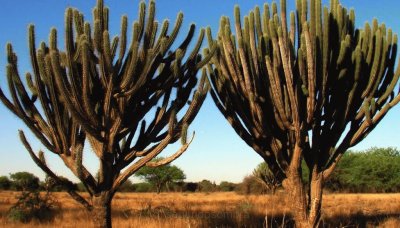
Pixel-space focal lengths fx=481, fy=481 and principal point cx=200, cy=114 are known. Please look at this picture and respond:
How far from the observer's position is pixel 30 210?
13.2 metres

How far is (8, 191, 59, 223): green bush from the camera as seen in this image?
12.5m

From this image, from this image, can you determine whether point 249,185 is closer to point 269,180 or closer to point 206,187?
point 206,187

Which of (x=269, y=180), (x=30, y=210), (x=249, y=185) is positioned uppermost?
(x=249, y=185)

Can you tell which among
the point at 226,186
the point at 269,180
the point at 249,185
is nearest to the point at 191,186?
the point at 226,186

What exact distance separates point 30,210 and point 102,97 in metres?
7.37

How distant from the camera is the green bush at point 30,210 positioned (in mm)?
12503

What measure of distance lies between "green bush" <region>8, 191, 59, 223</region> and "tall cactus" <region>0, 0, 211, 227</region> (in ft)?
19.1

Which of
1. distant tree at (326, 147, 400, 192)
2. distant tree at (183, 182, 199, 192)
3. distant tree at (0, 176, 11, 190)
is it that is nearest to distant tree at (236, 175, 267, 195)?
distant tree at (326, 147, 400, 192)

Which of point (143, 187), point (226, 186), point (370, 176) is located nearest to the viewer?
point (370, 176)

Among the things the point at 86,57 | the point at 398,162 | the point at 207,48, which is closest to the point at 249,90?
the point at 207,48

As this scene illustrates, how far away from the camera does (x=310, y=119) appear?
845 centimetres

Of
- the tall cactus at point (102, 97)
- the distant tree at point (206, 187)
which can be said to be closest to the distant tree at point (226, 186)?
the distant tree at point (206, 187)

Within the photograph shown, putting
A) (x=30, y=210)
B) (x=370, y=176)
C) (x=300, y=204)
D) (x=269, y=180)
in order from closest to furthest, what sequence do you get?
(x=300, y=204) → (x=30, y=210) → (x=269, y=180) → (x=370, y=176)

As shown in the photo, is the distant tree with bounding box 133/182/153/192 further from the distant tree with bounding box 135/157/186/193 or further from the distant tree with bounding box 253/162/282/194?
the distant tree with bounding box 253/162/282/194
